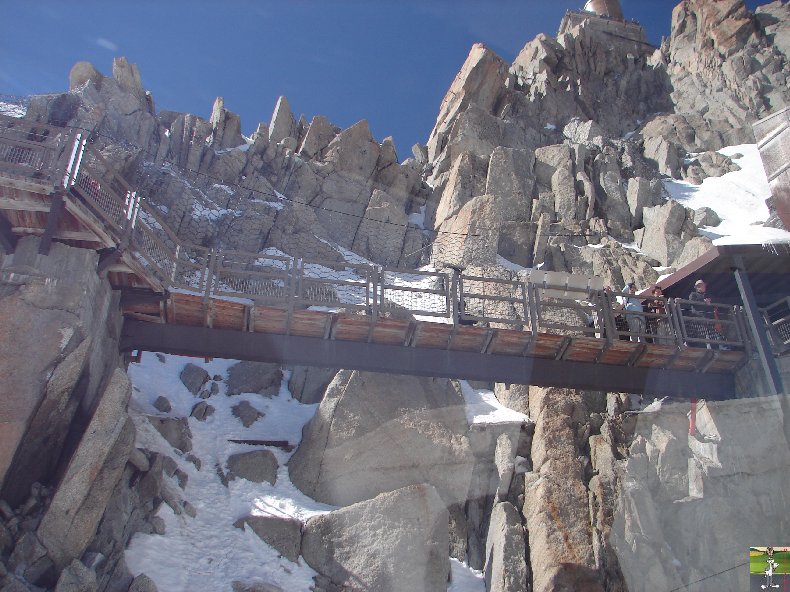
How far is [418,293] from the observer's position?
25.8 m

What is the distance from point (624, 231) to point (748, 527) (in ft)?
80.2

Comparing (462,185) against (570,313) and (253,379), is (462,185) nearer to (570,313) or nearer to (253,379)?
(570,313)

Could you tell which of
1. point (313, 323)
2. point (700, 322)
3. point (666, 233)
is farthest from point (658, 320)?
point (666, 233)

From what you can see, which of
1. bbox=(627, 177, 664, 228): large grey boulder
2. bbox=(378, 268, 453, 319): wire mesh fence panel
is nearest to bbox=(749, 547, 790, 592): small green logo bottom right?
bbox=(378, 268, 453, 319): wire mesh fence panel

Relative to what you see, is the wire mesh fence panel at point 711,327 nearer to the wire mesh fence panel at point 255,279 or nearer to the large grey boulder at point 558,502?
the large grey boulder at point 558,502

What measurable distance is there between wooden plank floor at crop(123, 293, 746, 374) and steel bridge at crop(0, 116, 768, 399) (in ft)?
0.10

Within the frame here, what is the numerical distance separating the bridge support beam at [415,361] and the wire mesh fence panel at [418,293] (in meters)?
1.16

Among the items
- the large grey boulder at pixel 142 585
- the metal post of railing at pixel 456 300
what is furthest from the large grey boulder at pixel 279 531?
the metal post of railing at pixel 456 300

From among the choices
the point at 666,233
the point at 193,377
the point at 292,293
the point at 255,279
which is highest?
the point at 666,233

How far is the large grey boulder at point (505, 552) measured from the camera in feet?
49.0

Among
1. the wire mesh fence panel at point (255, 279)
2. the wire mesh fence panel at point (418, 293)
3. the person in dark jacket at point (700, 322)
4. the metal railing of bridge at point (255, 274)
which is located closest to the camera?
the metal railing of bridge at point (255, 274)

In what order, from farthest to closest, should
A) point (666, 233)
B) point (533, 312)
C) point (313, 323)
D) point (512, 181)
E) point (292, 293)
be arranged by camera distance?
point (512, 181), point (666, 233), point (533, 312), point (313, 323), point (292, 293)

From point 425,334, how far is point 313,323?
249 cm

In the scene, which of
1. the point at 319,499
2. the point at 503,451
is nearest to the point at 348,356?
the point at 319,499
